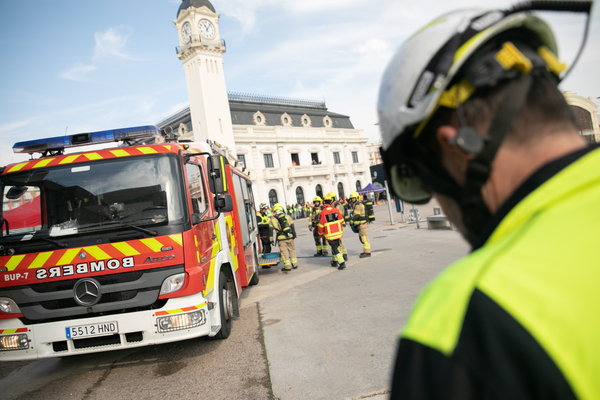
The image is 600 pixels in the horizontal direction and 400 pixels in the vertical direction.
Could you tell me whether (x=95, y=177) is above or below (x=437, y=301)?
above

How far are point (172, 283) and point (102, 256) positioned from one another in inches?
31.8

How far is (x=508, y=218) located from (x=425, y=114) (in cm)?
33

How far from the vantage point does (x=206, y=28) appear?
40531 millimetres

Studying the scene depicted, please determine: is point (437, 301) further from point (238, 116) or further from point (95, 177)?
point (238, 116)

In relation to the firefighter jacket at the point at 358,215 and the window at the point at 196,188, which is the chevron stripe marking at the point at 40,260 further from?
the firefighter jacket at the point at 358,215

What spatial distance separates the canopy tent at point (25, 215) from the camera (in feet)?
14.7

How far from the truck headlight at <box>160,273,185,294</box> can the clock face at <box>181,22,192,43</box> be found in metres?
40.8

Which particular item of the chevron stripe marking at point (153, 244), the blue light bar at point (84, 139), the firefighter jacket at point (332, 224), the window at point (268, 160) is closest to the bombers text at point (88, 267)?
the chevron stripe marking at point (153, 244)

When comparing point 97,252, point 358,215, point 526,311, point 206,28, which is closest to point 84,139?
point 97,252

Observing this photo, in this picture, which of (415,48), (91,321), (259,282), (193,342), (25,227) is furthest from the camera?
(259,282)

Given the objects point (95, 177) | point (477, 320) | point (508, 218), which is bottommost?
point (477, 320)

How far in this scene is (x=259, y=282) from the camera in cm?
930

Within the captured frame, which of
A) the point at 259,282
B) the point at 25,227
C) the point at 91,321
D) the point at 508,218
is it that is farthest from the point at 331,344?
the point at 259,282

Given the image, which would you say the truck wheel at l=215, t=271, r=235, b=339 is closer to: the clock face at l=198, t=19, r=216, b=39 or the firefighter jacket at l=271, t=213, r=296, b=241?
the firefighter jacket at l=271, t=213, r=296, b=241
